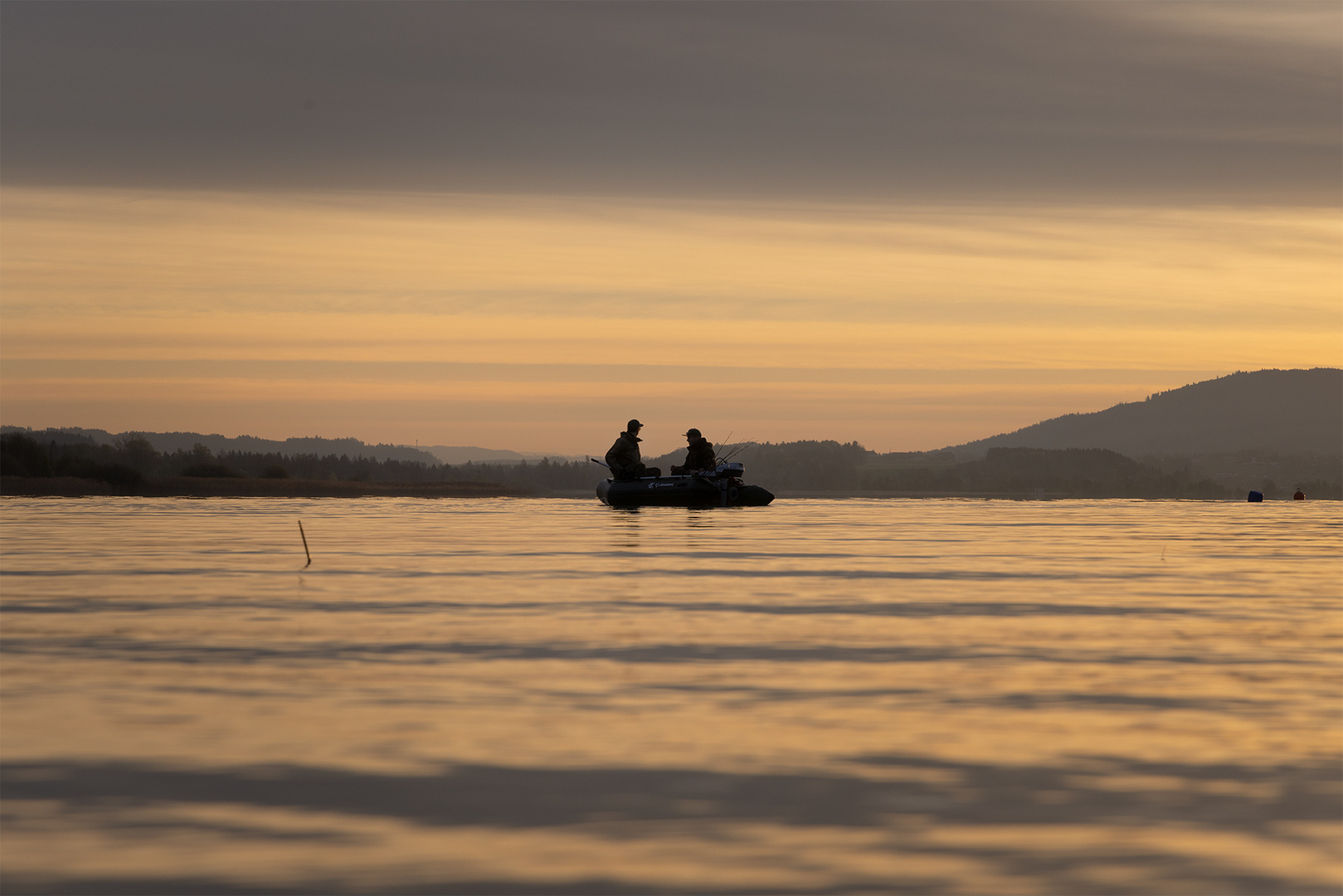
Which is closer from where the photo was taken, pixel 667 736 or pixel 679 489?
pixel 667 736

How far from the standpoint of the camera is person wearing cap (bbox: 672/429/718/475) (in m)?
63.2

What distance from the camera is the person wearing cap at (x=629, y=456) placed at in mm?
61041

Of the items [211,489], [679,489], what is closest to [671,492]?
[679,489]

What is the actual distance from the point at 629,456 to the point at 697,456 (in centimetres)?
390

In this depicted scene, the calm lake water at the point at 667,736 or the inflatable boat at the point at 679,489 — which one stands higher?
the inflatable boat at the point at 679,489

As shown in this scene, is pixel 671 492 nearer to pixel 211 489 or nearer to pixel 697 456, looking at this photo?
pixel 697 456

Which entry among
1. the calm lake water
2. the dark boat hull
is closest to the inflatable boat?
the dark boat hull

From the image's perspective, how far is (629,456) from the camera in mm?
61156

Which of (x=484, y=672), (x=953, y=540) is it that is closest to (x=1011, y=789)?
(x=484, y=672)

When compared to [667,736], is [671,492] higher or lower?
higher

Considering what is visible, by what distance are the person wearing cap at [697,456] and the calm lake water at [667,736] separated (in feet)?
129

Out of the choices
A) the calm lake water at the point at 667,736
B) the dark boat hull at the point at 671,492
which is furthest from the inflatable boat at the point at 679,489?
the calm lake water at the point at 667,736

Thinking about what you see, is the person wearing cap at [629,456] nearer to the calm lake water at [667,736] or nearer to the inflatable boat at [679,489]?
the inflatable boat at [679,489]

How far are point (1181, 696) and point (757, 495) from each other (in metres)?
53.7
